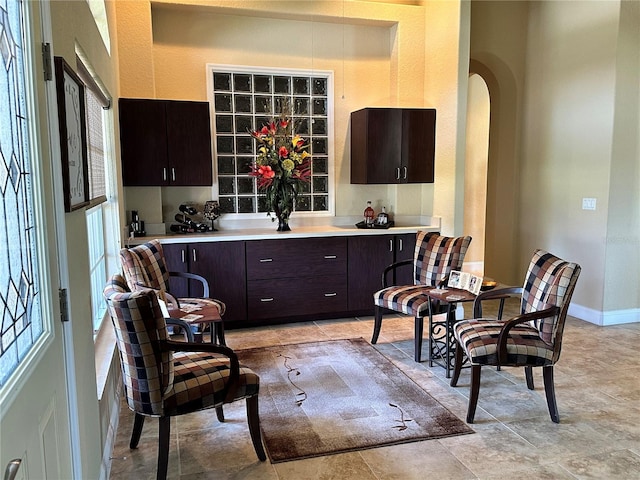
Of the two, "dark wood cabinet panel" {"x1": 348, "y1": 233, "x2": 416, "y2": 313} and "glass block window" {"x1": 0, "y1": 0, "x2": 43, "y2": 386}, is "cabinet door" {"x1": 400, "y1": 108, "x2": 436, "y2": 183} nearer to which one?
"dark wood cabinet panel" {"x1": 348, "y1": 233, "x2": 416, "y2": 313}

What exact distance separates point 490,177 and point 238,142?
311cm

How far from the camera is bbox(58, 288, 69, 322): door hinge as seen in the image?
5.67ft

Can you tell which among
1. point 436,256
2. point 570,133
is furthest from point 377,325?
point 570,133

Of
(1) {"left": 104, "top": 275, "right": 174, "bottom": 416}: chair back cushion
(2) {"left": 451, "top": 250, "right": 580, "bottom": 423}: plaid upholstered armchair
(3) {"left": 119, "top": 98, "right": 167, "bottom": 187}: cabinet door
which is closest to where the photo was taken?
(1) {"left": 104, "top": 275, "right": 174, "bottom": 416}: chair back cushion

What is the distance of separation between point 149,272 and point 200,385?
145 centimetres

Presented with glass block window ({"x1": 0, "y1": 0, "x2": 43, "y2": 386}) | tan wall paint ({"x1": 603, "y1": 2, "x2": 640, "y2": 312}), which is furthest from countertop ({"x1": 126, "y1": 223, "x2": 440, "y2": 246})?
glass block window ({"x1": 0, "y1": 0, "x2": 43, "y2": 386})

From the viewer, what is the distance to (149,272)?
12.0 ft

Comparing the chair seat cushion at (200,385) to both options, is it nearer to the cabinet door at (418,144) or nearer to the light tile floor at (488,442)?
the light tile floor at (488,442)

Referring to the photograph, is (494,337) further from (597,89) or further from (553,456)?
(597,89)

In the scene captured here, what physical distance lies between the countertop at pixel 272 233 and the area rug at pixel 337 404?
1067 millimetres

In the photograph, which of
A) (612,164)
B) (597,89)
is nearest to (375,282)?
(612,164)

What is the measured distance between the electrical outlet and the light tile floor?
168 cm

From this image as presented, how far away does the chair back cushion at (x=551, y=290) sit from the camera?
116 inches

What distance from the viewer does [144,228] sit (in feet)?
15.7
